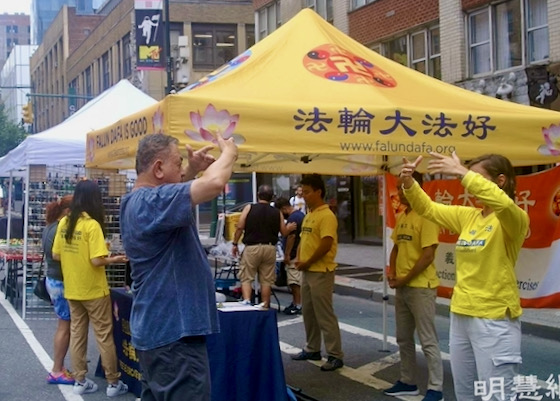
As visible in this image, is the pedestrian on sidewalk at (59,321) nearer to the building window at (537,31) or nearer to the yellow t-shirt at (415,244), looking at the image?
the yellow t-shirt at (415,244)

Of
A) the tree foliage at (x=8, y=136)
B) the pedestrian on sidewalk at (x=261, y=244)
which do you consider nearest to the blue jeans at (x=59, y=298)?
the pedestrian on sidewalk at (x=261, y=244)

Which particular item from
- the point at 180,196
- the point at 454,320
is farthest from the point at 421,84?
the point at 180,196

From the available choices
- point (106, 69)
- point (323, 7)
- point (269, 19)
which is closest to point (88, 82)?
point (106, 69)

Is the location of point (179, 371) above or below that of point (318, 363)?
above

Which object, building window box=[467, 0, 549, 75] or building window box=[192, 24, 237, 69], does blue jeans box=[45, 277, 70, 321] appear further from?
building window box=[192, 24, 237, 69]

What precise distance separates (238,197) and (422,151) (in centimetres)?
3203

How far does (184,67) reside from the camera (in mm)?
28016

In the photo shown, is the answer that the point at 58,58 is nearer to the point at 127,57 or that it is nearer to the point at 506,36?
the point at 127,57

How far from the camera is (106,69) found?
1852 inches

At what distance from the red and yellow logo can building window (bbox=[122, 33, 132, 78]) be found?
3578cm

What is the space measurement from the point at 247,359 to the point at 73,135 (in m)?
6.76

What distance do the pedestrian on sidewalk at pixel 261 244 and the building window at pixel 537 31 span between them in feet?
26.2

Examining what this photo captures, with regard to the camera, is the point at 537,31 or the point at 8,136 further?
the point at 8,136

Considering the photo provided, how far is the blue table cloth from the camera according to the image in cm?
567
